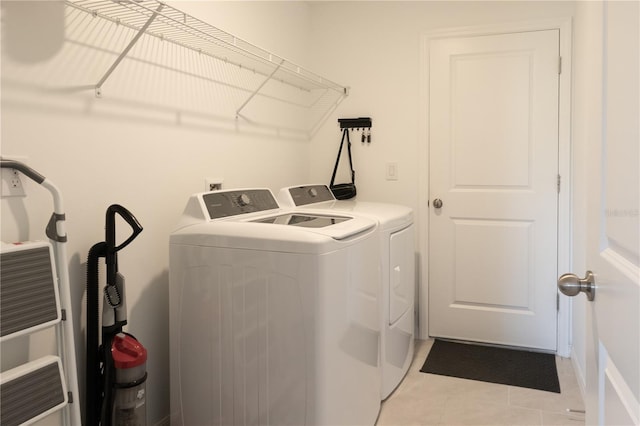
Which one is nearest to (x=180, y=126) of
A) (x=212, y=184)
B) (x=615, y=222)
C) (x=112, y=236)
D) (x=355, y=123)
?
(x=212, y=184)

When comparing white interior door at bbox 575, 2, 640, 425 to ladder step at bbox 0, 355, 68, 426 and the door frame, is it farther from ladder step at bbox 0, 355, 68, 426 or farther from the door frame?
the door frame

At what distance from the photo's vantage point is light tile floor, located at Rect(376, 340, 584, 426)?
228cm

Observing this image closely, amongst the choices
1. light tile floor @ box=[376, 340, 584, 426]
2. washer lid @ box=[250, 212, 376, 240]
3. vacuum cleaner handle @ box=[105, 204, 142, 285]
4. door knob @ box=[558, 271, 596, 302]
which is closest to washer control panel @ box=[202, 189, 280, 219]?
washer lid @ box=[250, 212, 376, 240]

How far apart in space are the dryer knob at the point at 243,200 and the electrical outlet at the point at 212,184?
0.78 feet

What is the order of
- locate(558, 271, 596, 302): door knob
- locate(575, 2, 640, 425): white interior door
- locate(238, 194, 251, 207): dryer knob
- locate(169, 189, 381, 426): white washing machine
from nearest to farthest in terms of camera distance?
locate(575, 2, 640, 425): white interior door, locate(558, 271, 596, 302): door knob, locate(169, 189, 381, 426): white washing machine, locate(238, 194, 251, 207): dryer knob

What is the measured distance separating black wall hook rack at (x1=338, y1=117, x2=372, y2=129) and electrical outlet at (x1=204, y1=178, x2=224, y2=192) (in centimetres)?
125

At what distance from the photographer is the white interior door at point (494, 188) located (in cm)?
301

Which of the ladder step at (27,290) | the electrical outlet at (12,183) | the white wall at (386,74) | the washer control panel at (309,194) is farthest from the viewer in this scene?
the white wall at (386,74)

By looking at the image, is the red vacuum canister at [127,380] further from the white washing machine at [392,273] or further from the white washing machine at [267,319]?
the white washing machine at [392,273]

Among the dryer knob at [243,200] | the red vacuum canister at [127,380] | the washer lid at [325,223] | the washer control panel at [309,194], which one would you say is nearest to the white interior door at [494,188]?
the washer control panel at [309,194]

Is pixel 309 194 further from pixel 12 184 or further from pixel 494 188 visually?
pixel 12 184

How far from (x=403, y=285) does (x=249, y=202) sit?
3.11 ft

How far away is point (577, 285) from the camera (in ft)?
3.31

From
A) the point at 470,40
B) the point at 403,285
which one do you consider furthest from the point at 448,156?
the point at 403,285
